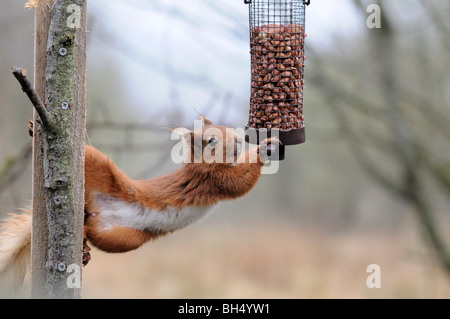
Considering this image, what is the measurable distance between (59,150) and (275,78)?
1.15 m

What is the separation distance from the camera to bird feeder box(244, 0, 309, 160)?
2.68 metres

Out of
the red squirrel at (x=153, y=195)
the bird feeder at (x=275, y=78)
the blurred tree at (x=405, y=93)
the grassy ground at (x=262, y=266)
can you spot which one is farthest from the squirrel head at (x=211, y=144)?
the grassy ground at (x=262, y=266)

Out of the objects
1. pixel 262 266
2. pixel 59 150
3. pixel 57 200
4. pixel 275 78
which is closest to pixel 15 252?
pixel 57 200

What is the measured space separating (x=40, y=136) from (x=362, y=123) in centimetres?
484

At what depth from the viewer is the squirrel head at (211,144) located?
279 centimetres

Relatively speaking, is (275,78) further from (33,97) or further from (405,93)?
(405,93)

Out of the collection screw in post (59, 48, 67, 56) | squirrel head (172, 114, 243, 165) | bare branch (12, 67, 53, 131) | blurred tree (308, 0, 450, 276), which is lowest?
bare branch (12, 67, 53, 131)

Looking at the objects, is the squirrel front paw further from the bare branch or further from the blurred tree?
the blurred tree

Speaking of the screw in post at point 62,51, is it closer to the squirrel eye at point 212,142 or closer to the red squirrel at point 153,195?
the red squirrel at point 153,195

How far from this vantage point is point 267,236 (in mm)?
8969

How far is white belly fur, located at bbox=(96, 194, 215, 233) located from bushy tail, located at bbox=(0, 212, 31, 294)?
343 mm

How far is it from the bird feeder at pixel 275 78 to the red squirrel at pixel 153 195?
14 centimetres

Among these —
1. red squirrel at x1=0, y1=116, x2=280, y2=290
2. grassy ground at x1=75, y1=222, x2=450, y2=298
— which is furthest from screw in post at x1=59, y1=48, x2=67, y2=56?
grassy ground at x1=75, y1=222, x2=450, y2=298

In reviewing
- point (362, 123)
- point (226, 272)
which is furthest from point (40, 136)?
point (226, 272)
